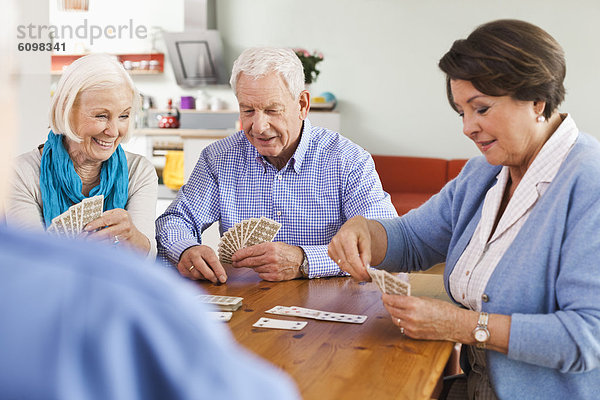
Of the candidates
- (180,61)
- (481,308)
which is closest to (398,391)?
(481,308)

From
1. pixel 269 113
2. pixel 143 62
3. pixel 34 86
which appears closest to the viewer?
pixel 269 113

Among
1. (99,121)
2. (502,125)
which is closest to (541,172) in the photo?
(502,125)

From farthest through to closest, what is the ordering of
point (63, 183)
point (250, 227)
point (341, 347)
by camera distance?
point (63, 183)
point (250, 227)
point (341, 347)

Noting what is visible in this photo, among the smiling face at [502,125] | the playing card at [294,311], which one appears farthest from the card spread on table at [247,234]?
the smiling face at [502,125]

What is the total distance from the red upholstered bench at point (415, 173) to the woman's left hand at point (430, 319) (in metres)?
5.73

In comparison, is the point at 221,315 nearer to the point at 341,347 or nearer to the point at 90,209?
the point at 341,347

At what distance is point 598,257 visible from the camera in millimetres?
1474

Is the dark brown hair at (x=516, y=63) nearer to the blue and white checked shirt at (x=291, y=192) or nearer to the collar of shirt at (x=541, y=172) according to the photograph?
the collar of shirt at (x=541, y=172)

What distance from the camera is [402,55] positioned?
7.45 meters

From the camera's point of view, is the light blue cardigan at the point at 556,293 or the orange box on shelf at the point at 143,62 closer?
the light blue cardigan at the point at 556,293

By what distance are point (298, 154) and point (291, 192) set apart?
158 mm

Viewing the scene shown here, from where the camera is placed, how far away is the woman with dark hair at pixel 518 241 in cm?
148

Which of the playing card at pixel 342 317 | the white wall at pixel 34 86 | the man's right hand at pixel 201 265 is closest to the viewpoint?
the playing card at pixel 342 317

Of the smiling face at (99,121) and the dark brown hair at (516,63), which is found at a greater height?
the dark brown hair at (516,63)
